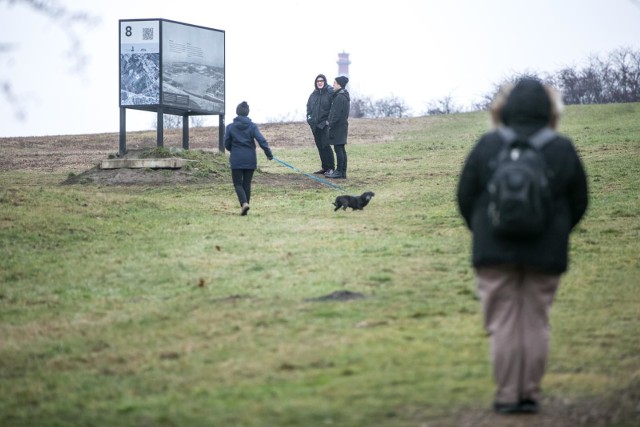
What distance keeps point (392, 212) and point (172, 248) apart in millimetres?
4990

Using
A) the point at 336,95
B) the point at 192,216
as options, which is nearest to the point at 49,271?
the point at 192,216

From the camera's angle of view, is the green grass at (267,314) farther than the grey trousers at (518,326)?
Yes

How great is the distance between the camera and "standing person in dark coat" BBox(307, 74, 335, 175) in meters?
23.2

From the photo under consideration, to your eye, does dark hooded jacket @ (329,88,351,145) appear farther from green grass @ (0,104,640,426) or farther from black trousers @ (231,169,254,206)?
black trousers @ (231,169,254,206)

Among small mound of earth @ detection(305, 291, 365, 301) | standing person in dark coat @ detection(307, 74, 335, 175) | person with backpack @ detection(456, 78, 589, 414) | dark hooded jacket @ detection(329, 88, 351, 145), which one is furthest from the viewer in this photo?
standing person in dark coat @ detection(307, 74, 335, 175)

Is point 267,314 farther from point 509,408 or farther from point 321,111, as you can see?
point 321,111

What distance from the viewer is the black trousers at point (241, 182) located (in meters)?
17.1

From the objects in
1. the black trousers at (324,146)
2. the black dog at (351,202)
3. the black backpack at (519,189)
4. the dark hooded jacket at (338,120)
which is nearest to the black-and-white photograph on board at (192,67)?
the black trousers at (324,146)

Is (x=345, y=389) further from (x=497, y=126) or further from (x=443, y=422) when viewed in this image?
(x=497, y=126)

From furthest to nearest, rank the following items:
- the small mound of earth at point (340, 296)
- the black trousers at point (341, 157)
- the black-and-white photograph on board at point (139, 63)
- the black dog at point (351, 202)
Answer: the black-and-white photograph on board at point (139, 63) → the black trousers at point (341, 157) → the black dog at point (351, 202) → the small mound of earth at point (340, 296)

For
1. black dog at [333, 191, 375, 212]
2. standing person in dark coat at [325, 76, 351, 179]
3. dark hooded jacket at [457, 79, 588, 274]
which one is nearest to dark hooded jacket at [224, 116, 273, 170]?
black dog at [333, 191, 375, 212]

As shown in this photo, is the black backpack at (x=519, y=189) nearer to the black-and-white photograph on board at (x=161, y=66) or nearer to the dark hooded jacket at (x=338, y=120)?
the dark hooded jacket at (x=338, y=120)

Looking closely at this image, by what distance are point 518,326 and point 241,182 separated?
38.4 ft

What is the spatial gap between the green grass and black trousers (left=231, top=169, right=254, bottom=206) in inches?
14.7
